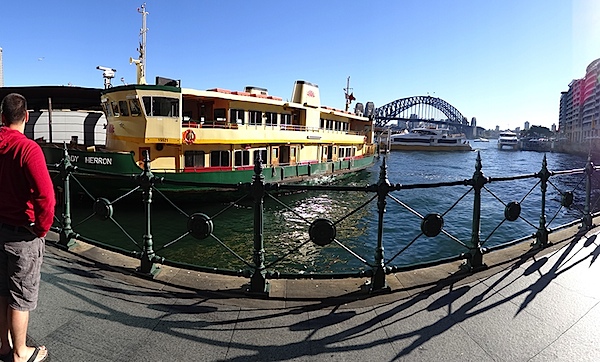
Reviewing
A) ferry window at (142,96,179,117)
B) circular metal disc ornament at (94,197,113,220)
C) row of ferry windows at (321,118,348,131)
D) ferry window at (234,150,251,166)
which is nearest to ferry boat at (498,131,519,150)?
row of ferry windows at (321,118,348,131)

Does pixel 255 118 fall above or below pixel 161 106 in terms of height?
below

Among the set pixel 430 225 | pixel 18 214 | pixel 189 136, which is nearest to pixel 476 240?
pixel 430 225

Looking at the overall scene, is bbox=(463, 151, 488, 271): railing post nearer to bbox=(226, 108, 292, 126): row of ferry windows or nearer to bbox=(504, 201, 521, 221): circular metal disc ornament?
bbox=(504, 201, 521, 221): circular metal disc ornament

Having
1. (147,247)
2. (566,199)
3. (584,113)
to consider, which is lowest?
(147,247)

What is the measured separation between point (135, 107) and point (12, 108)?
1636 cm

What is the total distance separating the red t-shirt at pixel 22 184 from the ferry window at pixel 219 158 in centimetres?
1780

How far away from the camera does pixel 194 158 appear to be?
1994 cm

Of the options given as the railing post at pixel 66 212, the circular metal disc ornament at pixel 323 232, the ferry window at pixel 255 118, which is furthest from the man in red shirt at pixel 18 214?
the ferry window at pixel 255 118

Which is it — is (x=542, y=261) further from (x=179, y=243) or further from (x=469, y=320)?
(x=179, y=243)

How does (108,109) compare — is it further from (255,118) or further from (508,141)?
(508,141)

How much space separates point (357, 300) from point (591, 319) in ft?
7.80

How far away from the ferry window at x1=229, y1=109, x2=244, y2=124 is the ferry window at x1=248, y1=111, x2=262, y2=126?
73 cm

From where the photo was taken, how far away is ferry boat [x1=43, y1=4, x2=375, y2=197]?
58.8 feet

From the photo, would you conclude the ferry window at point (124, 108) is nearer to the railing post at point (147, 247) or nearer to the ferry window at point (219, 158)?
the ferry window at point (219, 158)
